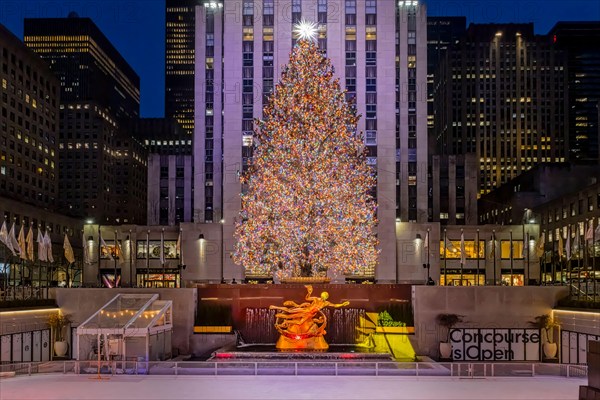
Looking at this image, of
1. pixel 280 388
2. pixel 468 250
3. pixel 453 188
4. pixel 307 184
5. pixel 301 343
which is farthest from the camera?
pixel 453 188

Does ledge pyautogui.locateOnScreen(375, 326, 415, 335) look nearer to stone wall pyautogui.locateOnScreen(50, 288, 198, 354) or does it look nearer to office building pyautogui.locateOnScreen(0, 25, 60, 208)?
stone wall pyautogui.locateOnScreen(50, 288, 198, 354)

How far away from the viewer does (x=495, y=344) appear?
163 ft

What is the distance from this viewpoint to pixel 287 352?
4219cm

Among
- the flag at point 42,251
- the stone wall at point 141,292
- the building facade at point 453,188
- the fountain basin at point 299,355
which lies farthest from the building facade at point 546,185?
the flag at point 42,251

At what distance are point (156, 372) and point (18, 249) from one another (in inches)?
760

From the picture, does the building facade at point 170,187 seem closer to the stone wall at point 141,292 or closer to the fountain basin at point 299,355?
the stone wall at point 141,292

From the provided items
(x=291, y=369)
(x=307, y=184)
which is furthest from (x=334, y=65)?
(x=291, y=369)

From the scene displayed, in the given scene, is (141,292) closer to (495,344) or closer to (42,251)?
(42,251)

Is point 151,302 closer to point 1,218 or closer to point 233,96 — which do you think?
point 233,96

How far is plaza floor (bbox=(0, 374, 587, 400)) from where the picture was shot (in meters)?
28.7

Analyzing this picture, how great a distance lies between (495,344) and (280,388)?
2312 cm

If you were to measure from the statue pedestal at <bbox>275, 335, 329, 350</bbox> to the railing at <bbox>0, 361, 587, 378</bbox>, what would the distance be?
8893 millimetres

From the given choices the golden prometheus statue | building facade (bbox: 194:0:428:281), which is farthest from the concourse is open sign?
building facade (bbox: 194:0:428:281)

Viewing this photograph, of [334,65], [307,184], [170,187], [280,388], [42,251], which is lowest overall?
[280,388]
